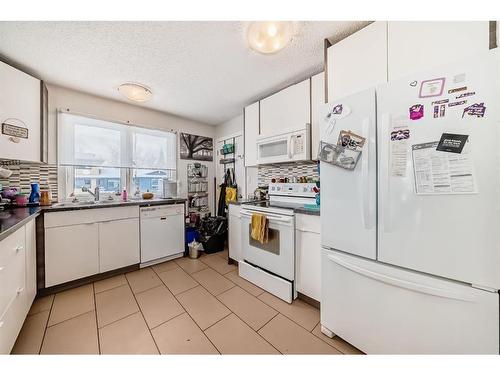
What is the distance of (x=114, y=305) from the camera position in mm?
1657

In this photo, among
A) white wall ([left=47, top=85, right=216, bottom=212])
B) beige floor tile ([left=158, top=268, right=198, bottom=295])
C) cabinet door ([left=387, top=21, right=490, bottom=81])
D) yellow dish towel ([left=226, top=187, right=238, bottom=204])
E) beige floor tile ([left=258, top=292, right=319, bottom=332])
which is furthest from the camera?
yellow dish towel ([left=226, top=187, right=238, bottom=204])

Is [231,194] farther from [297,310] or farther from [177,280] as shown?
[297,310]

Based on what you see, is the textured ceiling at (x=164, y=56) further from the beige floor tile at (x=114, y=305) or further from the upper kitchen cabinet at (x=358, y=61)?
the beige floor tile at (x=114, y=305)

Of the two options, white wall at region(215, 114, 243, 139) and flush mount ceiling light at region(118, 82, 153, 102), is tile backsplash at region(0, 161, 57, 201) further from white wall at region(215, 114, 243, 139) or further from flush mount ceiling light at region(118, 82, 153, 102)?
white wall at region(215, 114, 243, 139)

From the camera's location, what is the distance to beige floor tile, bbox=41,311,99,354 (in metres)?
1.20

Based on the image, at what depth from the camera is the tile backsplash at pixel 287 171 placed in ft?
7.38

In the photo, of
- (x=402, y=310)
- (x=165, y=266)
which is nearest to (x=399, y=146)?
(x=402, y=310)

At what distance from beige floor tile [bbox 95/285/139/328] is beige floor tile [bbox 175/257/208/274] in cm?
64

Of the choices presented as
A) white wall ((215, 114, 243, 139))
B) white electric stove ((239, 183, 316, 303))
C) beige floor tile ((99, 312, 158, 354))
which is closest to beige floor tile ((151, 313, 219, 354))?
beige floor tile ((99, 312, 158, 354))

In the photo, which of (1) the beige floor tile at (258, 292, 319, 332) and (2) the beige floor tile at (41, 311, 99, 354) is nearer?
(2) the beige floor tile at (41, 311, 99, 354)

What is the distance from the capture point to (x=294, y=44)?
1526 mm

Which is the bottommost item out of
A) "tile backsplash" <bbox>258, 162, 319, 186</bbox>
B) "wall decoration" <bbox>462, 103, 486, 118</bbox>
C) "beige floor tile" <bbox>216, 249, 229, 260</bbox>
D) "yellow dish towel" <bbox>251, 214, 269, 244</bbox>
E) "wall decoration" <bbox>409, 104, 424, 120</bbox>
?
"beige floor tile" <bbox>216, 249, 229, 260</bbox>

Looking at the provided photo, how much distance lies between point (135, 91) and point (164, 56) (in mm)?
594
